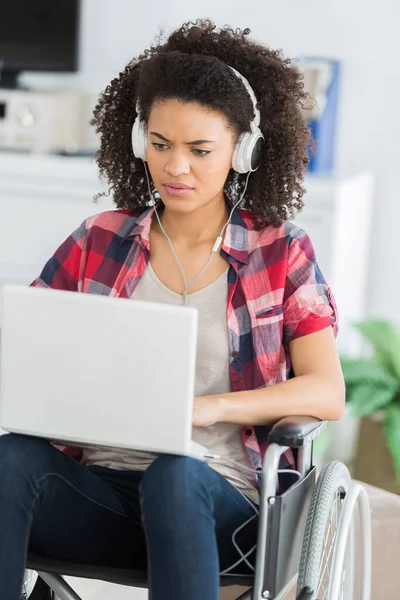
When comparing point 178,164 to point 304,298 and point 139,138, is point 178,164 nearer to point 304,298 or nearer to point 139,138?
point 139,138

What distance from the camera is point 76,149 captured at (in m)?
3.42

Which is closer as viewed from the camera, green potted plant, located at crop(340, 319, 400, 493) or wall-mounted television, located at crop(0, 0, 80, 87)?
green potted plant, located at crop(340, 319, 400, 493)

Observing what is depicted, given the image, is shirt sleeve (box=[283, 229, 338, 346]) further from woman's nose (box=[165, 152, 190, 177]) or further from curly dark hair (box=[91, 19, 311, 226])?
woman's nose (box=[165, 152, 190, 177])

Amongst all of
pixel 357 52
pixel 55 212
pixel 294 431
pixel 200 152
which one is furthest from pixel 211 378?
pixel 357 52

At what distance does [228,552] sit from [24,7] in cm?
247

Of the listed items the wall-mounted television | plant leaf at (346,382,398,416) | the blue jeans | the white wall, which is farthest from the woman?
the wall-mounted television

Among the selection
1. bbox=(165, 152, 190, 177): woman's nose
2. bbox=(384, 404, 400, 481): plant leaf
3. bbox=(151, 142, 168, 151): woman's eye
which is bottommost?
bbox=(384, 404, 400, 481): plant leaf

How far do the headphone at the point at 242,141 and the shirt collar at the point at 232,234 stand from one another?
0.09m

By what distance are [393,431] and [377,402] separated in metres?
0.09

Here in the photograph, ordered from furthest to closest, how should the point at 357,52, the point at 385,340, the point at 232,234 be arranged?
the point at 357,52 < the point at 385,340 < the point at 232,234

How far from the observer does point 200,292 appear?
1655 millimetres

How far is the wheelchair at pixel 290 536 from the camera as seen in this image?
140 centimetres

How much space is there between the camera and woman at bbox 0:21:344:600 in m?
1.40

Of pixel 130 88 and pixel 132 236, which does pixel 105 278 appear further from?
pixel 130 88
